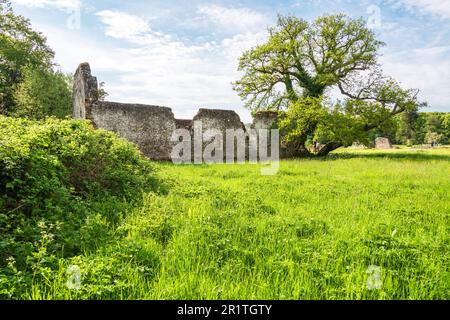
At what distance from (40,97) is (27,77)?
2589 mm

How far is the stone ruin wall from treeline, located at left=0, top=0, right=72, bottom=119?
31.1 feet

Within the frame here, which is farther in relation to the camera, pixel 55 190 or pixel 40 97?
pixel 40 97

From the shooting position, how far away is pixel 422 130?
61.5m

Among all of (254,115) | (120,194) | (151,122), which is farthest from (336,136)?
(120,194)

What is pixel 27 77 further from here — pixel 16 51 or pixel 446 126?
pixel 446 126

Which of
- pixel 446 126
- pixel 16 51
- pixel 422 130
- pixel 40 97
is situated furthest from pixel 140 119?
pixel 446 126

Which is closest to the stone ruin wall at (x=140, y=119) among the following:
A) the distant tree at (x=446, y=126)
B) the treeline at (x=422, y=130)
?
the treeline at (x=422, y=130)

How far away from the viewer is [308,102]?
22.0 meters

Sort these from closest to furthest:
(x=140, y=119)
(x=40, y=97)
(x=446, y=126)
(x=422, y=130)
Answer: (x=140, y=119) < (x=40, y=97) < (x=422, y=130) < (x=446, y=126)

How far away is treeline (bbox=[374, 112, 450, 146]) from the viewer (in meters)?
57.8

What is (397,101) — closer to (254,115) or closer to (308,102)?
(308,102)

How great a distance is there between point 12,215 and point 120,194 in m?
2.91

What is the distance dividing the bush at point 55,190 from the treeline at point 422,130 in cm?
6070

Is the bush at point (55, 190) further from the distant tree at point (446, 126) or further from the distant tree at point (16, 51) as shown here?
the distant tree at point (446, 126)
